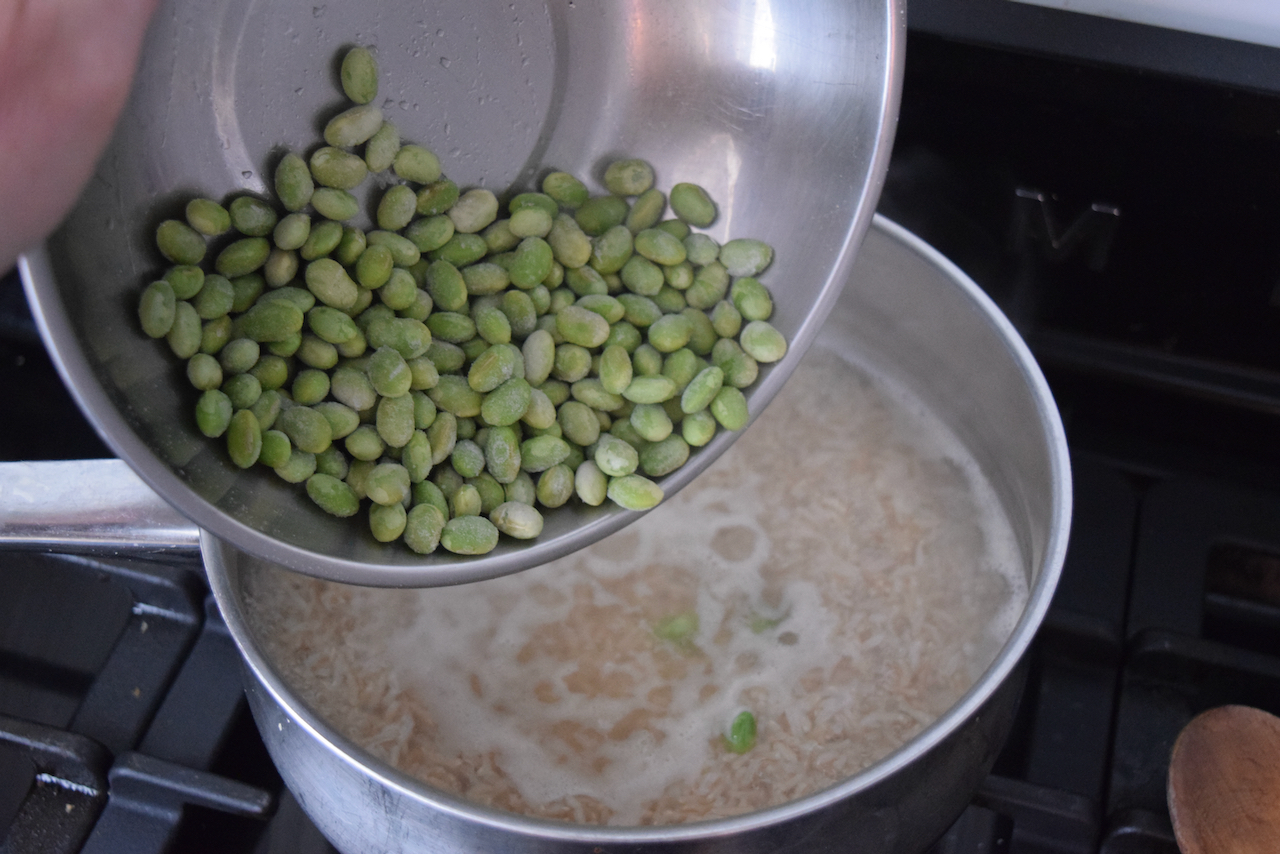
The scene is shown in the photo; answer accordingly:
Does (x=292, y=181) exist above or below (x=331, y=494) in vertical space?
above

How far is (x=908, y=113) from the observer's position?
2.67ft

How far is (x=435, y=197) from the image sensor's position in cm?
69

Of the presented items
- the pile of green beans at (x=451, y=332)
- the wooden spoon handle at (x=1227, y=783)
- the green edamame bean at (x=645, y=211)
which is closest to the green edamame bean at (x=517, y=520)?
the pile of green beans at (x=451, y=332)

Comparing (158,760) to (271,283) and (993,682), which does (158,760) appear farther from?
(993,682)

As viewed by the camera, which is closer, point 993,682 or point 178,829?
point 993,682

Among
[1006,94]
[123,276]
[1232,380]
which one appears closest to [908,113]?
[1006,94]

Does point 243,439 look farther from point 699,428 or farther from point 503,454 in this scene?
point 699,428

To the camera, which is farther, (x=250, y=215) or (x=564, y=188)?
(x=564, y=188)

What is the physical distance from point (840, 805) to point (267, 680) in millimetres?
294

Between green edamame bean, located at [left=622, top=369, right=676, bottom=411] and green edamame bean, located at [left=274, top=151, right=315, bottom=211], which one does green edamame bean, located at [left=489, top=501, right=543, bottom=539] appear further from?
green edamame bean, located at [left=274, top=151, right=315, bottom=211]

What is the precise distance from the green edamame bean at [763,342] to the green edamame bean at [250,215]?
0.96 feet

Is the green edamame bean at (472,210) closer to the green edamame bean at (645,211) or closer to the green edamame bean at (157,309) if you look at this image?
the green edamame bean at (645,211)

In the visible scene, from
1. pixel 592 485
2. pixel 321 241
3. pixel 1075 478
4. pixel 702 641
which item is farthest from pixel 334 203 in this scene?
pixel 1075 478

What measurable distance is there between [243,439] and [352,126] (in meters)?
0.19
